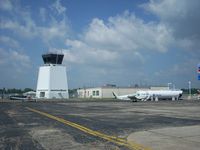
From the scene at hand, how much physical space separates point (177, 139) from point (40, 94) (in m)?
99.6

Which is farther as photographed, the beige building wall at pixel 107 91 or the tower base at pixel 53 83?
the beige building wall at pixel 107 91

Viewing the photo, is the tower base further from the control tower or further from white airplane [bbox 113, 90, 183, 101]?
white airplane [bbox 113, 90, 183, 101]

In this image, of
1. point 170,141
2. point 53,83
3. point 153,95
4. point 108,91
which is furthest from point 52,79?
point 170,141

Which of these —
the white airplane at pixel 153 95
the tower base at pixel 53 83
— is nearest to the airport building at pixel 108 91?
the tower base at pixel 53 83

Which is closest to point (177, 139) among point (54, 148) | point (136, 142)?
point (136, 142)

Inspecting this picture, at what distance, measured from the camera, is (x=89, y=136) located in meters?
12.6

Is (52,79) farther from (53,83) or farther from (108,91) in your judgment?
(108,91)

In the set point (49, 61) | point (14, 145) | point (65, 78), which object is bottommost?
point (14, 145)

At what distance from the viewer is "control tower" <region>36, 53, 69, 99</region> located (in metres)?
104

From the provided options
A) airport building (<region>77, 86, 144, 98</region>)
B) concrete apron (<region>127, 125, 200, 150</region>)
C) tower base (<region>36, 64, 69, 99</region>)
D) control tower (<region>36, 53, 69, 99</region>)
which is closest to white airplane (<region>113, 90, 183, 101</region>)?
tower base (<region>36, 64, 69, 99</region>)

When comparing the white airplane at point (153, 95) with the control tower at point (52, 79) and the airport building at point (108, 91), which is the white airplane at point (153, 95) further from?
the airport building at point (108, 91)

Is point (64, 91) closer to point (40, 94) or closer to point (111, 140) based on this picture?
point (40, 94)

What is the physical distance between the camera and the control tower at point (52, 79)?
4075 inches

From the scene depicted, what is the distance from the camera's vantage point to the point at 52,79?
104 metres
